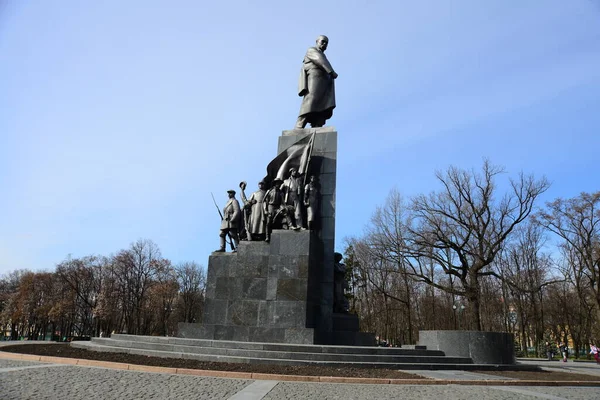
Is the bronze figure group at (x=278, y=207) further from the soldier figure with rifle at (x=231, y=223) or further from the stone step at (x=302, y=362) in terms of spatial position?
the stone step at (x=302, y=362)

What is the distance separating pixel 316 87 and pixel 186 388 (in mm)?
13215

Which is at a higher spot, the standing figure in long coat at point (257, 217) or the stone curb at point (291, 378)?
the standing figure in long coat at point (257, 217)

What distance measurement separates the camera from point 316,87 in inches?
688

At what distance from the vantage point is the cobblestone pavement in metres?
6.32

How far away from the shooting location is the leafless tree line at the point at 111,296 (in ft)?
162

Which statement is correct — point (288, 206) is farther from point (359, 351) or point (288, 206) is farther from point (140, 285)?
point (140, 285)

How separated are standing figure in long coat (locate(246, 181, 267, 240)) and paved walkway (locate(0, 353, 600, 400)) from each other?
6.78 meters

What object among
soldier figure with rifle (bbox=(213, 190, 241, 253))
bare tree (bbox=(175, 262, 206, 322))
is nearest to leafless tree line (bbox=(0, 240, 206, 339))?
bare tree (bbox=(175, 262, 206, 322))

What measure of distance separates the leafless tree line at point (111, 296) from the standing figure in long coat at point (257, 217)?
37.2m

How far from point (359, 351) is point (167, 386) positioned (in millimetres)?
5666

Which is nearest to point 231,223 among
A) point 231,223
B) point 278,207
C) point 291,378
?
point 231,223

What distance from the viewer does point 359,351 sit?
1126cm

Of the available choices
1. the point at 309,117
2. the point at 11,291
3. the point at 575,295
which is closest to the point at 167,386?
the point at 309,117

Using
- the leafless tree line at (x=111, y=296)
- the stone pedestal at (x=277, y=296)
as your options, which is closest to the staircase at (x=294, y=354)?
the stone pedestal at (x=277, y=296)
